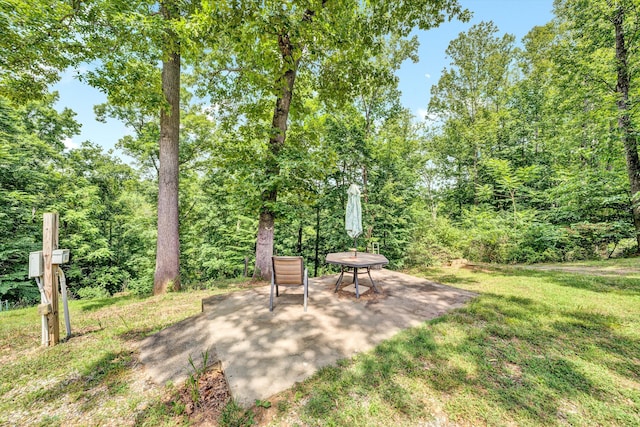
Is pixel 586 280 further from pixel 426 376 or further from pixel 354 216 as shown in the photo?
pixel 426 376

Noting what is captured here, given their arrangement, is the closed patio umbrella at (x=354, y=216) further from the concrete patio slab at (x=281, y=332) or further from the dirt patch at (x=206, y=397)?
the dirt patch at (x=206, y=397)

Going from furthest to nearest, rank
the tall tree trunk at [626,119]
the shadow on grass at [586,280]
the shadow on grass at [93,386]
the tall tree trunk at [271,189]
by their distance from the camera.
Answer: the tall tree trunk at [626,119] → the tall tree trunk at [271,189] → the shadow on grass at [586,280] → the shadow on grass at [93,386]

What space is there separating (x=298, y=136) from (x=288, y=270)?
5.05 metres

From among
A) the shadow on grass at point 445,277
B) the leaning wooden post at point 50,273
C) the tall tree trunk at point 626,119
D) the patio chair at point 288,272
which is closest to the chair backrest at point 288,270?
the patio chair at point 288,272

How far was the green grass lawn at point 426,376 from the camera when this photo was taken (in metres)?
2.09

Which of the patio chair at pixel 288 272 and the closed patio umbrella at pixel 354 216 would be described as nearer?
the patio chair at pixel 288 272

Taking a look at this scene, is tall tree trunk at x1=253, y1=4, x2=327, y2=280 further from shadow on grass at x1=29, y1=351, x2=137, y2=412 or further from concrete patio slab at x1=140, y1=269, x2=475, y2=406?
shadow on grass at x1=29, y1=351, x2=137, y2=412

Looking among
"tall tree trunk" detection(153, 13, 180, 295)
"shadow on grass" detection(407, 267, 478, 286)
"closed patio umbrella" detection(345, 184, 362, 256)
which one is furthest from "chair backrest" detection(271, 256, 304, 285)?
"shadow on grass" detection(407, 267, 478, 286)

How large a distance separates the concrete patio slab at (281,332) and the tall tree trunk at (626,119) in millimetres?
8421

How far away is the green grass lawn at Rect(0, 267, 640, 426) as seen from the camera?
2.09 meters

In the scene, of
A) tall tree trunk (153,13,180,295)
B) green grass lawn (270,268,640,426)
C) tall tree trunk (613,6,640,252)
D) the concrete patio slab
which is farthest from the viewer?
tall tree trunk (613,6,640,252)

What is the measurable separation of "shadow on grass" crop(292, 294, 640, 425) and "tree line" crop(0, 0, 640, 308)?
4635 millimetres

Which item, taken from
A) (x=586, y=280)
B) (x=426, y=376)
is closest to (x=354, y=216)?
(x=426, y=376)

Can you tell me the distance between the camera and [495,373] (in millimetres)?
2594
